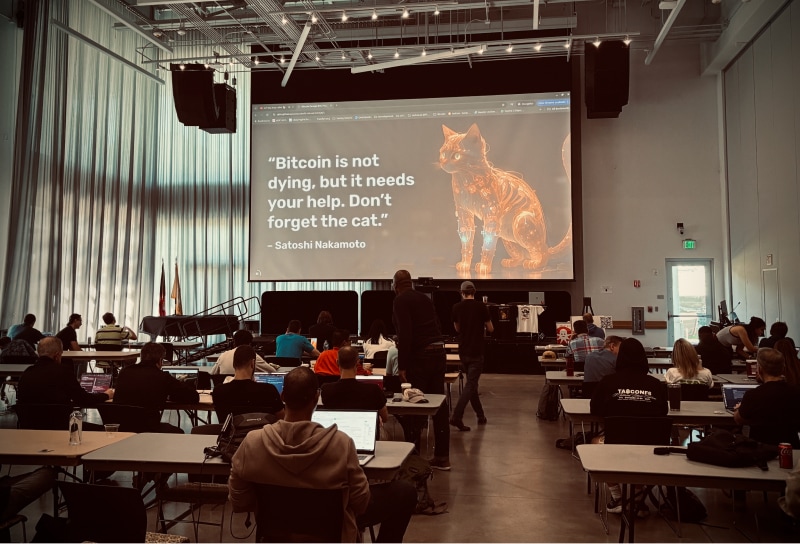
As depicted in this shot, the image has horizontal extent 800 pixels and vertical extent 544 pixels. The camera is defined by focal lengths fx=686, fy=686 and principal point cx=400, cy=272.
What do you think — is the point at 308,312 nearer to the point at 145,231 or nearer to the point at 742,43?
the point at 145,231

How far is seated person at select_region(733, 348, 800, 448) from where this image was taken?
418 cm

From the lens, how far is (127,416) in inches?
181

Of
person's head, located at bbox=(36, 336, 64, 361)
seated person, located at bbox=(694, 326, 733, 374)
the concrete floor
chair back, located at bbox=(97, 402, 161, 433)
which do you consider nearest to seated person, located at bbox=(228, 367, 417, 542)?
the concrete floor

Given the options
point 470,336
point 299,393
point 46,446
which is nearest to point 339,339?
point 470,336

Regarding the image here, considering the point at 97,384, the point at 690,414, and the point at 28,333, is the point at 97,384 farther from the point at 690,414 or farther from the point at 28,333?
the point at 28,333

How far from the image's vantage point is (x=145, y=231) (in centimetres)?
1547

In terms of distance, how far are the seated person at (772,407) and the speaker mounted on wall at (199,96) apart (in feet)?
34.8

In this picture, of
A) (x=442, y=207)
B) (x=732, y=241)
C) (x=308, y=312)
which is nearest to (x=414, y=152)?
(x=442, y=207)

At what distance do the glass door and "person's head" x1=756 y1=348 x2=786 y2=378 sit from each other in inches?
403

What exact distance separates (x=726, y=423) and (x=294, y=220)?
426 inches

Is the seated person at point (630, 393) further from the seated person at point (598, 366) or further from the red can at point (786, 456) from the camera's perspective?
the seated person at point (598, 366)

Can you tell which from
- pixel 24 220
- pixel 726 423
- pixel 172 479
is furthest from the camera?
pixel 24 220

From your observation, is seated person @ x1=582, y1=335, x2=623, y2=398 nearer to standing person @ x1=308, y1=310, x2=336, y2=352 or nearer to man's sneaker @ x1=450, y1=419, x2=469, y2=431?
man's sneaker @ x1=450, y1=419, x2=469, y2=431

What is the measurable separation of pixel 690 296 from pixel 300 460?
13.2 meters
